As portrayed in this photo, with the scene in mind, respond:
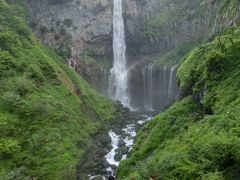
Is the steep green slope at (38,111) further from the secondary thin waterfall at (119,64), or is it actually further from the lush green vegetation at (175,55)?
the lush green vegetation at (175,55)

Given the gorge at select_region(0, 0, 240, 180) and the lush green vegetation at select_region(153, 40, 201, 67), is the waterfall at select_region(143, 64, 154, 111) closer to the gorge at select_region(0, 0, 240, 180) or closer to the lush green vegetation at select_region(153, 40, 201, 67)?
the gorge at select_region(0, 0, 240, 180)

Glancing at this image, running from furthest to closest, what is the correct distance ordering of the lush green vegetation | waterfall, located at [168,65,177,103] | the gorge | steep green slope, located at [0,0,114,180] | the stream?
the lush green vegetation → waterfall, located at [168,65,177,103] → the stream → steep green slope, located at [0,0,114,180] → the gorge

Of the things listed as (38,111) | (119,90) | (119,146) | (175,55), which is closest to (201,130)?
(38,111)

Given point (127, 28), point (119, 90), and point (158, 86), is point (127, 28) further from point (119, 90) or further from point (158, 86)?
point (158, 86)

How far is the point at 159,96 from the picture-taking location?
71312 millimetres

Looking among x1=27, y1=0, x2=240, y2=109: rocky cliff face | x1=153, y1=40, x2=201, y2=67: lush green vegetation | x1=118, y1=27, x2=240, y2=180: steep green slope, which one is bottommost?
→ x1=118, y1=27, x2=240, y2=180: steep green slope

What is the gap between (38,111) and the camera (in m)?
37.2

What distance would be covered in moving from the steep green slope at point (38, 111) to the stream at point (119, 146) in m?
2.89

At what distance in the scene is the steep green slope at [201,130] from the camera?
57.1 feet

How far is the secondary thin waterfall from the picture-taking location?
77312 mm

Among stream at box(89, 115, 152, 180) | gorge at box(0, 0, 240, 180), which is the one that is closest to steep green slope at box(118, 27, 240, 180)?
gorge at box(0, 0, 240, 180)

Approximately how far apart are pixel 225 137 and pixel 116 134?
32.1 meters

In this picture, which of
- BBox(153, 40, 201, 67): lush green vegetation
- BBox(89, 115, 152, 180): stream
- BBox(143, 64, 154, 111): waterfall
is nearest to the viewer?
BBox(89, 115, 152, 180): stream

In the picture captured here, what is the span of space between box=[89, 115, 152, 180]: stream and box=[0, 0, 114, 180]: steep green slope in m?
2.89
